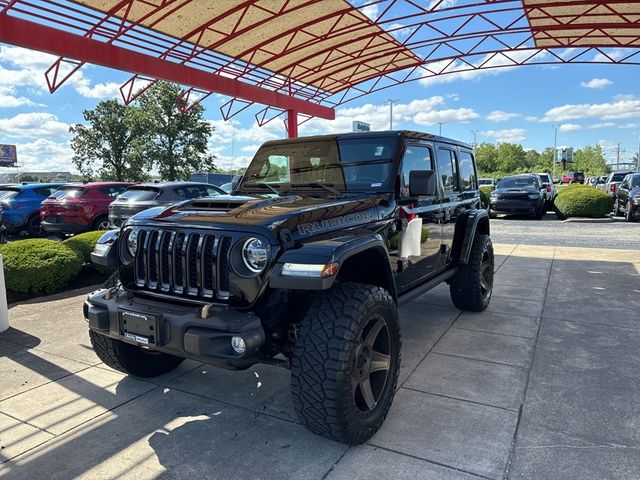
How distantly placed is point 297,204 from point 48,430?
7.08 feet

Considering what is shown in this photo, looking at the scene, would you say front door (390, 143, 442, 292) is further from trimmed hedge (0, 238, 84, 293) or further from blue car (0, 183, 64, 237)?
blue car (0, 183, 64, 237)

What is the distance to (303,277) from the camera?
2357 millimetres

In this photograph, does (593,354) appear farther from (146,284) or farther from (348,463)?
(146,284)

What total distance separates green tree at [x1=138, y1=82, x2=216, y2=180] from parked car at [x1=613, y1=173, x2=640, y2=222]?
2934cm

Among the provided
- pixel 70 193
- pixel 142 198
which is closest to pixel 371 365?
pixel 142 198

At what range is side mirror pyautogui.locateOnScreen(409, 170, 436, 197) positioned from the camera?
344cm

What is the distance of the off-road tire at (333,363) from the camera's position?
2439 millimetres

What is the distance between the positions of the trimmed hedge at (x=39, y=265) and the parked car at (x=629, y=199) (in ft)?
52.3

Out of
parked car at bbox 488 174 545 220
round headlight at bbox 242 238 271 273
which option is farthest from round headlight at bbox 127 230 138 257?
parked car at bbox 488 174 545 220

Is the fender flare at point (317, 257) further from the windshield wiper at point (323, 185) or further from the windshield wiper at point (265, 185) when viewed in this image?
the windshield wiper at point (265, 185)

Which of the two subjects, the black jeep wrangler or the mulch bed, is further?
the mulch bed

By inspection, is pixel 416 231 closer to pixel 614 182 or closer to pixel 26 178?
pixel 614 182

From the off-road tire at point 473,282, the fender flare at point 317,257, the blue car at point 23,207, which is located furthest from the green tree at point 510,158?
the fender flare at point 317,257

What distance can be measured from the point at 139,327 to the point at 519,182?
689 inches
